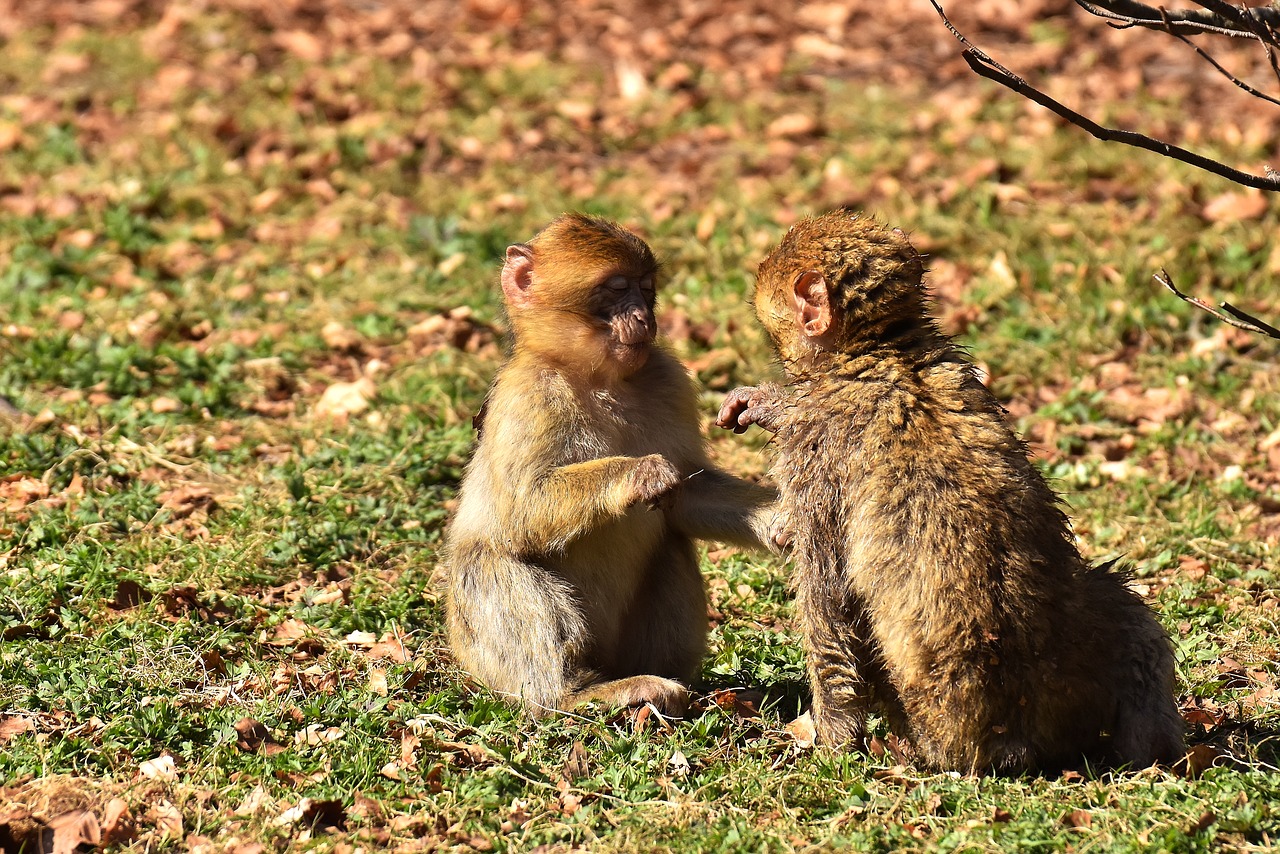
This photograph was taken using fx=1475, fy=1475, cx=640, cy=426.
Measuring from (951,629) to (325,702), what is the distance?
234 centimetres

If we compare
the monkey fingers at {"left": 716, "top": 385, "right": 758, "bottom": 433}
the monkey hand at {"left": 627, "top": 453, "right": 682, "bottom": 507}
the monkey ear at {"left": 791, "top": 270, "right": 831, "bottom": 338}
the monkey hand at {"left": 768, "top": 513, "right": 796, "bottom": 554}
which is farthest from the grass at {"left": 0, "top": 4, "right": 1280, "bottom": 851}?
the monkey ear at {"left": 791, "top": 270, "right": 831, "bottom": 338}

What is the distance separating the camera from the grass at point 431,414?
478 centimetres

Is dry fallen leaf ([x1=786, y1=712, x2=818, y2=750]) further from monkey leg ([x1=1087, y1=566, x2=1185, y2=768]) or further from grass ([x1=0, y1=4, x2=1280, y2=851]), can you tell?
monkey leg ([x1=1087, y1=566, x2=1185, y2=768])

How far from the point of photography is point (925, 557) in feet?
14.9

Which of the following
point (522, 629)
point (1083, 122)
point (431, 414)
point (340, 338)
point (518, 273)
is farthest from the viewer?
point (340, 338)

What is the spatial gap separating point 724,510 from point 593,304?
94 centimetres

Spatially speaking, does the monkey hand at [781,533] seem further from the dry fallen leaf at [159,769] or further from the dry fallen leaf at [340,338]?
the dry fallen leaf at [340,338]

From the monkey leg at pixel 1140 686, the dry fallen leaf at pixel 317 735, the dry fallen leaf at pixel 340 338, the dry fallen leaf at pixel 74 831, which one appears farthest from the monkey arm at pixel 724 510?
the dry fallen leaf at pixel 340 338

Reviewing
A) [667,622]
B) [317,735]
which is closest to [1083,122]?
[667,622]

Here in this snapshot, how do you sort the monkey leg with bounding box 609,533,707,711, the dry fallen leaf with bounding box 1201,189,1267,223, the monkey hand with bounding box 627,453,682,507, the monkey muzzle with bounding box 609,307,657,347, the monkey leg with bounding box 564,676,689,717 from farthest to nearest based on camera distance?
1. the dry fallen leaf with bounding box 1201,189,1267,223
2. the monkey leg with bounding box 609,533,707,711
3. the monkey muzzle with bounding box 609,307,657,347
4. the monkey leg with bounding box 564,676,689,717
5. the monkey hand with bounding box 627,453,682,507

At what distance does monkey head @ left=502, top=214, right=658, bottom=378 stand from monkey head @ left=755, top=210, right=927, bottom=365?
833mm

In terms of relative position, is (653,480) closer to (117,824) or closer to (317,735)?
(317,735)

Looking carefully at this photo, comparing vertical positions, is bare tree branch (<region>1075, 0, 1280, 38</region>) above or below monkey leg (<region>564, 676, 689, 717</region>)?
above

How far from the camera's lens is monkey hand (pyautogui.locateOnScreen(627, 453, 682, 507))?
16.8 feet
